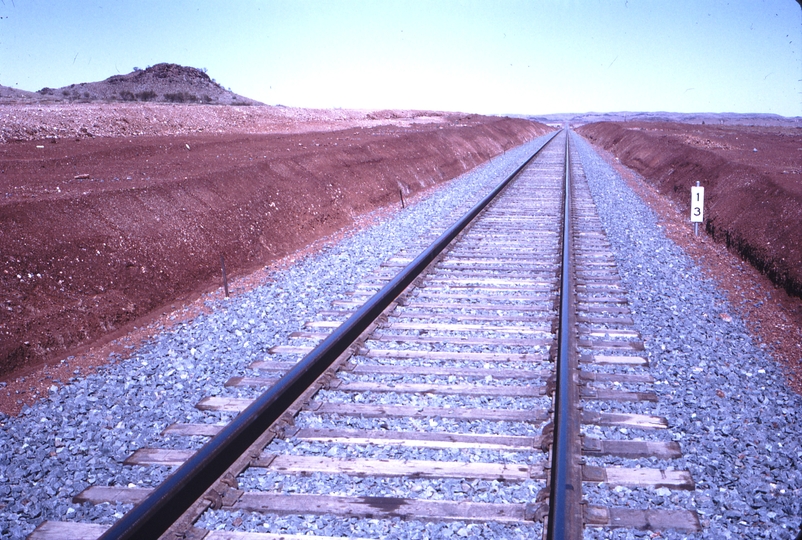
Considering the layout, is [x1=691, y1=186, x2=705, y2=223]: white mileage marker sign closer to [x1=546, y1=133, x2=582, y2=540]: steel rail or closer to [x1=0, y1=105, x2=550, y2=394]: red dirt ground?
[x1=0, y1=105, x2=550, y2=394]: red dirt ground

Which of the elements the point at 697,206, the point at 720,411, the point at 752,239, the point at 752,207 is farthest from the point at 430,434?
the point at 752,207

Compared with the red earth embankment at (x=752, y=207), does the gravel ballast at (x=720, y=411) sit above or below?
below

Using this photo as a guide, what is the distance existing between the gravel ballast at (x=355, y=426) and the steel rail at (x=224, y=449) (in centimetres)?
23

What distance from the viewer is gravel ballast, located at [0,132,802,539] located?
304 cm

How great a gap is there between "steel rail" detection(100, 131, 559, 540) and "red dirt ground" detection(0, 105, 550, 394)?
9.46 feet

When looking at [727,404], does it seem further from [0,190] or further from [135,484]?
[0,190]

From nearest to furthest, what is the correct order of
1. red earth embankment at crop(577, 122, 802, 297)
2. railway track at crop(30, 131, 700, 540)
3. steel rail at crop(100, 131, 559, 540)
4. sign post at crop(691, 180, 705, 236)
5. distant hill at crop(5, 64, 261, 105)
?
steel rail at crop(100, 131, 559, 540) < railway track at crop(30, 131, 700, 540) < red earth embankment at crop(577, 122, 802, 297) < sign post at crop(691, 180, 705, 236) < distant hill at crop(5, 64, 261, 105)

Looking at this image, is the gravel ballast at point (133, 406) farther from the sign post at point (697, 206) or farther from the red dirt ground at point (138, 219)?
the sign post at point (697, 206)

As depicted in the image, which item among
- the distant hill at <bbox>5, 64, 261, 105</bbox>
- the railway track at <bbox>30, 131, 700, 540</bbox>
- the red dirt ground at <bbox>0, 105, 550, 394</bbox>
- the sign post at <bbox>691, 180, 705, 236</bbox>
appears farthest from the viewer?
the distant hill at <bbox>5, 64, 261, 105</bbox>

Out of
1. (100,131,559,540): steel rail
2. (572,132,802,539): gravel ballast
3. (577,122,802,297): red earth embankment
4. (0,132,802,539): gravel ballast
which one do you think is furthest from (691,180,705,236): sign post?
(100,131,559,540): steel rail

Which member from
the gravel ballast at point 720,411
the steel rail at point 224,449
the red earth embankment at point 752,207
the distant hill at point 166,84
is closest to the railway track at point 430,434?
the steel rail at point 224,449

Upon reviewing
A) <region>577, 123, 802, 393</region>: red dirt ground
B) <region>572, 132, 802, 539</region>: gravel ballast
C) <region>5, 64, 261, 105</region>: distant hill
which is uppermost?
<region>5, 64, 261, 105</region>: distant hill

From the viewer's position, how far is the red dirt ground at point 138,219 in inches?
243

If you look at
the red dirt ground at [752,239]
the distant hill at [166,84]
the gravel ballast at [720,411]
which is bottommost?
the gravel ballast at [720,411]
